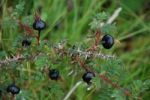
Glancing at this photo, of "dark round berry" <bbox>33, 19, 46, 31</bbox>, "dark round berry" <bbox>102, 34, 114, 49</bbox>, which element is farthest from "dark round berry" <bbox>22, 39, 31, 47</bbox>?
"dark round berry" <bbox>102, 34, 114, 49</bbox>

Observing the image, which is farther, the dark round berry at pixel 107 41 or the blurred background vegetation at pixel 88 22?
the blurred background vegetation at pixel 88 22

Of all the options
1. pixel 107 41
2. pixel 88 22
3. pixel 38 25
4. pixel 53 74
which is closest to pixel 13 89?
pixel 53 74

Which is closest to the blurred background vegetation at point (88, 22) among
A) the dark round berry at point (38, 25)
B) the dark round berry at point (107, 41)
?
the dark round berry at point (38, 25)

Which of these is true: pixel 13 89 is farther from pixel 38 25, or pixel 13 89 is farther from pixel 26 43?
pixel 38 25

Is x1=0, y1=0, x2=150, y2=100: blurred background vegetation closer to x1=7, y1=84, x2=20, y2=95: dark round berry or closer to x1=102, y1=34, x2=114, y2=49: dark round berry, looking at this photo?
x1=7, y1=84, x2=20, y2=95: dark round berry

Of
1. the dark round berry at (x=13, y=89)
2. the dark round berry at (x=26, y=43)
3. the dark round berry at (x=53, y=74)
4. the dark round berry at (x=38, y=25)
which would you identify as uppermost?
the dark round berry at (x=38, y=25)

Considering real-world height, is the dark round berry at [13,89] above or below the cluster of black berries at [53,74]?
below

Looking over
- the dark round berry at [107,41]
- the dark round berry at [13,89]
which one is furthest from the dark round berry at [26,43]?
the dark round berry at [107,41]

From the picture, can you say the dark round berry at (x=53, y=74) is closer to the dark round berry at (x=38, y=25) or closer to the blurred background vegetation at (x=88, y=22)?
the dark round berry at (x=38, y=25)

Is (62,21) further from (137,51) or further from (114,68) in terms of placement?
(114,68)
